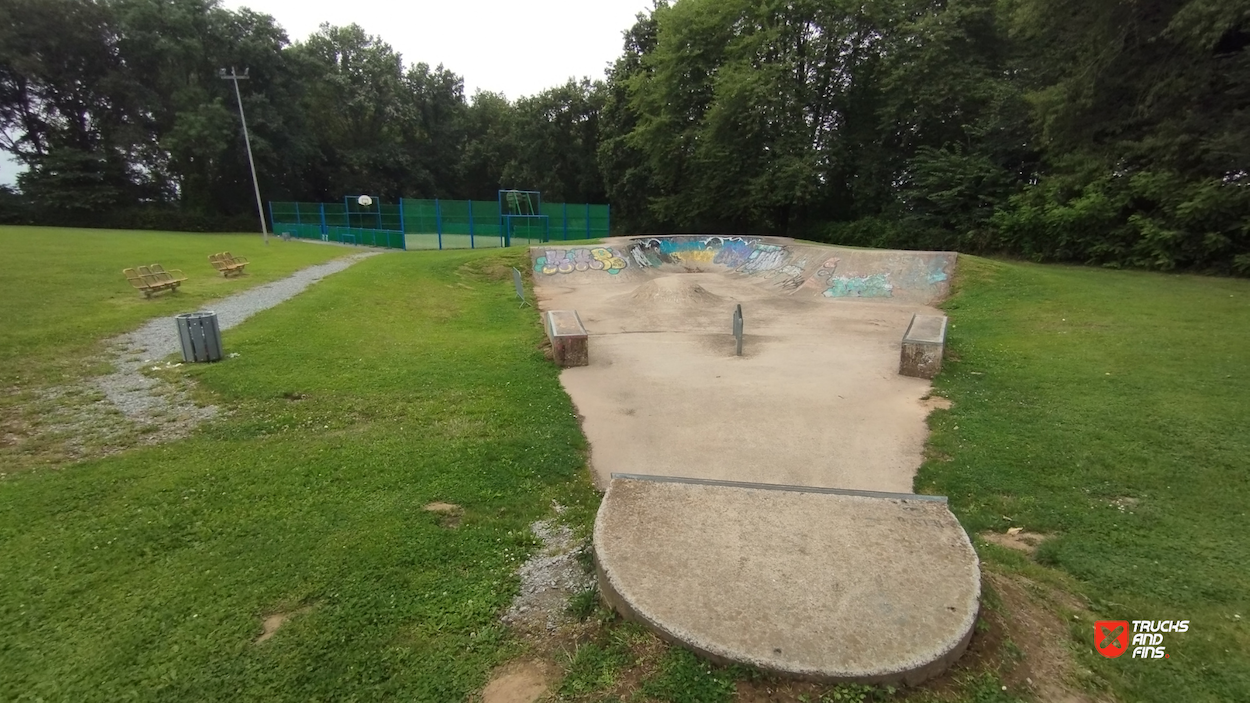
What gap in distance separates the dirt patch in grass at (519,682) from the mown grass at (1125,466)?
272 cm

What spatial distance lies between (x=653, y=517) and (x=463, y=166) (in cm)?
4885

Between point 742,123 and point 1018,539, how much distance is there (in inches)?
1080

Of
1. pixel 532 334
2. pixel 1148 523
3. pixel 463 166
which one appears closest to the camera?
pixel 1148 523

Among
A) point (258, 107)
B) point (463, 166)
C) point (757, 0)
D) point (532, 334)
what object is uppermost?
point (757, 0)

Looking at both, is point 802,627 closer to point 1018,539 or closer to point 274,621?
point 1018,539

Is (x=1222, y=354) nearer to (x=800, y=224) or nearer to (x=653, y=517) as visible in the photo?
(x=653, y=517)

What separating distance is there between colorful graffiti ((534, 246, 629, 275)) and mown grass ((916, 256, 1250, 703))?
41.6ft

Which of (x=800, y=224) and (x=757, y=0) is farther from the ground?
(x=757, y=0)

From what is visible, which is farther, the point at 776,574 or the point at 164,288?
the point at 164,288

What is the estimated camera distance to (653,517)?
4.00m

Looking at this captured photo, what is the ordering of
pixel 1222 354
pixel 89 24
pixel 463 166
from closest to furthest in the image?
1. pixel 1222 354
2. pixel 89 24
3. pixel 463 166

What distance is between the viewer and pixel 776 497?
4.30 meters

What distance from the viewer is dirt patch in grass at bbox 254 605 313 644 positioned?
123 inches

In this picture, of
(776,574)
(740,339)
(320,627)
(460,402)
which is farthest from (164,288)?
(776,574)
